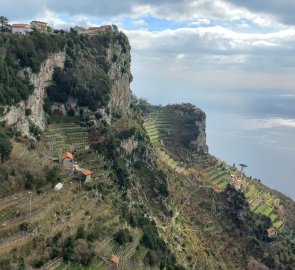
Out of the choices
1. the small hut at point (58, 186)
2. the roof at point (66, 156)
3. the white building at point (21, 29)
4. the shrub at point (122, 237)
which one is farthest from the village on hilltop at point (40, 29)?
the shrub at point (122, 237)

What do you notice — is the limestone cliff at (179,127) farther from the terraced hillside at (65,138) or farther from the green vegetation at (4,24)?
the green vegetation at (4,24)

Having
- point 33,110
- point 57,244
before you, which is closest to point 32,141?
point 33,110

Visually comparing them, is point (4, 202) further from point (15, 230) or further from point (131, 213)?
point (131, 213)

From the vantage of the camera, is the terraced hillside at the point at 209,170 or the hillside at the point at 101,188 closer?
the hillside at the point at 101,188

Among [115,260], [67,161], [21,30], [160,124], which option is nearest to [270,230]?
[67,161]

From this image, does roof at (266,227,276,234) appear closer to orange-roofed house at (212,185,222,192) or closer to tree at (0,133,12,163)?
orange-roofed house at (212,185,222,192)

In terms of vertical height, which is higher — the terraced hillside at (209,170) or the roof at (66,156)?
the roof at (66,156)
